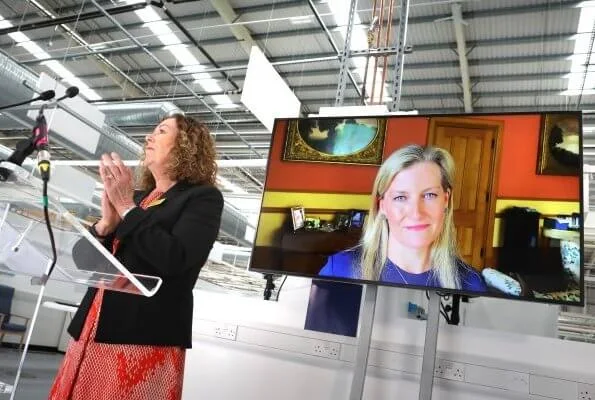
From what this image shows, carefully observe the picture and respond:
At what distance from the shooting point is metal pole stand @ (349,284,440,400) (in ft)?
5.42

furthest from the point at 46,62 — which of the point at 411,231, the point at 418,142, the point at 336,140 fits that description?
the point at 411,231

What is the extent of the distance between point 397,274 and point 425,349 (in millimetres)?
281

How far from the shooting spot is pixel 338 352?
6.96 feet

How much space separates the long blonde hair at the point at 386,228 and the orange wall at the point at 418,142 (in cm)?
5

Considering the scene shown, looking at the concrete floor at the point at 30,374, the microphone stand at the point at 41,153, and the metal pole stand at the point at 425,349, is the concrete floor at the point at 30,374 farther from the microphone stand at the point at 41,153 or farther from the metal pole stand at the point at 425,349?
the microphone stand at the point at 41,153

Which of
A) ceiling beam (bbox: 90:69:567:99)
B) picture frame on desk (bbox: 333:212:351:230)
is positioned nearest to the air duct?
ceiling beam (bbox: 90:69:567:99)

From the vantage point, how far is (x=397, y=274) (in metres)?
1.81

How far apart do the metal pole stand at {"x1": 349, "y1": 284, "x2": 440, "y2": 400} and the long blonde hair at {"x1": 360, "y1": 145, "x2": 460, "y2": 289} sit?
3.5 inches

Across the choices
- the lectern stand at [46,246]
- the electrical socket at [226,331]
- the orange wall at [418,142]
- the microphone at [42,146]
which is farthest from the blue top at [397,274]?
the microphone at [42,146]

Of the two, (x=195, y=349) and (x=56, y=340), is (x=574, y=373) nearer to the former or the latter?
(x=195, y=349)

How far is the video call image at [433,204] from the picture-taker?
5.45ft

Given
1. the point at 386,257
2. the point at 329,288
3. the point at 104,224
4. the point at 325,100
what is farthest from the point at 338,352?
the point at 325,100

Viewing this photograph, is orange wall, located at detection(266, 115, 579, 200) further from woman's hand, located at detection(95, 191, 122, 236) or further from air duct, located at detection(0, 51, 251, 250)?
air duct, located at detection(0, 51, 251, 250)

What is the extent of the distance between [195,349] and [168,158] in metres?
1.44
